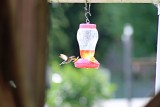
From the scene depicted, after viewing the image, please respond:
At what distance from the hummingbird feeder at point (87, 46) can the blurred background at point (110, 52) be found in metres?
1.47

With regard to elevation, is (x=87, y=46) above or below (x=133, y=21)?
above

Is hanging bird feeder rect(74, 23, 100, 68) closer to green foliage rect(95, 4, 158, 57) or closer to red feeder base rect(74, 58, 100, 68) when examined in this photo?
red feeder base rect(74, 58, 100, 68)

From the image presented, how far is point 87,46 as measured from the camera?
1657mm

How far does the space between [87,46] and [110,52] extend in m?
6.53

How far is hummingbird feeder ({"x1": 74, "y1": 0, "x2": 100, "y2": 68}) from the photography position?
5.20 ft

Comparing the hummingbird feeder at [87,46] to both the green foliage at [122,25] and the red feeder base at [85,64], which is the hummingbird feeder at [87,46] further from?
the green foliage at [122,25]

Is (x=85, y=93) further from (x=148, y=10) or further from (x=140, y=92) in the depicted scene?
(x=140, y=92)

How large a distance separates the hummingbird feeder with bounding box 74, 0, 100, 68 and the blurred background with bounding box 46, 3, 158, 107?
147 cm

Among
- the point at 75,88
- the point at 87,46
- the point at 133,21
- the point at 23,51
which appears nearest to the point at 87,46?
the point at 87,46

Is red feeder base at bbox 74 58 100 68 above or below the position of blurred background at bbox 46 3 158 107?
above

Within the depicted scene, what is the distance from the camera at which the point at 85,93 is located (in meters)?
3.73

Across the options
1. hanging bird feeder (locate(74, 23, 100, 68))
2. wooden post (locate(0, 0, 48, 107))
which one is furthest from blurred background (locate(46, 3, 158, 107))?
wooden post (locate(0, 0, 48, 107))

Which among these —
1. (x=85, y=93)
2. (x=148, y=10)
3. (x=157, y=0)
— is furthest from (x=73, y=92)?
(x=148, y=10)

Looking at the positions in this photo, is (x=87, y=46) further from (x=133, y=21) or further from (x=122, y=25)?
(x=122, y=25)
